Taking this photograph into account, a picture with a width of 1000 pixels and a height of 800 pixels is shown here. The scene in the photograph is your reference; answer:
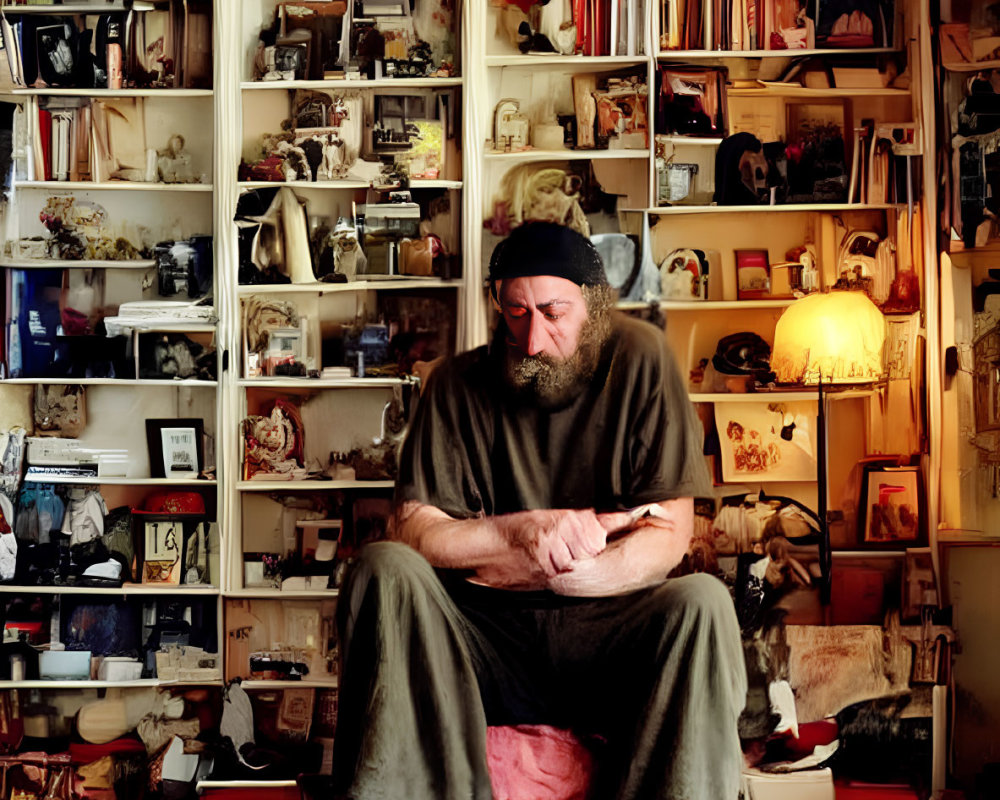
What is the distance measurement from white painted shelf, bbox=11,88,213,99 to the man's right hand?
147cm

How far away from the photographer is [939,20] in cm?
275

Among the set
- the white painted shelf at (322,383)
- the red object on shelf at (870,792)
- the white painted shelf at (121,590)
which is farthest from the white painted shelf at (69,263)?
the red object on shelf at (870,792)

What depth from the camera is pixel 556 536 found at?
246cm

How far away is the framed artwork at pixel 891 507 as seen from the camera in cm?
272

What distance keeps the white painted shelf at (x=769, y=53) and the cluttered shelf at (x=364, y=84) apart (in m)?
0.59

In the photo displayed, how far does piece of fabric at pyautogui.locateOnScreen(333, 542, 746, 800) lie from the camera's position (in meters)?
2.17

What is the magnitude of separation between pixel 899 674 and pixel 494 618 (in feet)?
3.58

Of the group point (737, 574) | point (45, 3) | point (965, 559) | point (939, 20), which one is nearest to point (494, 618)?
point (737, 574)

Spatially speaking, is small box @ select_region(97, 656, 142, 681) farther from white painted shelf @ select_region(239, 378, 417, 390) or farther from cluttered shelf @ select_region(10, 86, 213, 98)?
cluttered shelf @ select_region(10, 86, 213, 98)

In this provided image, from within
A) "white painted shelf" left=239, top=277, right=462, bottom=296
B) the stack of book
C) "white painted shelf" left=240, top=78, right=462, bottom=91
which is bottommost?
"white painted shelf" left=239, top=277, right=462, bottom=296

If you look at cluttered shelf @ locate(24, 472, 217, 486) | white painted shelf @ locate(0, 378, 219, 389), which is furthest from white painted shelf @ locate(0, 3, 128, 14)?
cluttered shelf @ locate(24, 472, 217, 486)

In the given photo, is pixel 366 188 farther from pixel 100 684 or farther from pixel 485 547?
pixel 100 684

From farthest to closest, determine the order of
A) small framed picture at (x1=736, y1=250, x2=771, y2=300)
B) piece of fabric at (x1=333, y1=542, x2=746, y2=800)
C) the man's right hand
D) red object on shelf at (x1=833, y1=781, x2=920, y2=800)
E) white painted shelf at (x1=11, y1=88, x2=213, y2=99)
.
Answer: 1. white painted shelf at (x1=11, y1=88, x2=213, y2=99)
2. small framed picture at (x1=736, y1=250, x2=771, y2=300)
3. red object on shelf at (x1=833, y1=781, x2=920, y2=800)
4. the man's right hand
5. piece of fabric at (x1=333, y1=542, x2=746, y2=800)

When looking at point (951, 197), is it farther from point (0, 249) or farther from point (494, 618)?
point (0, 249)
